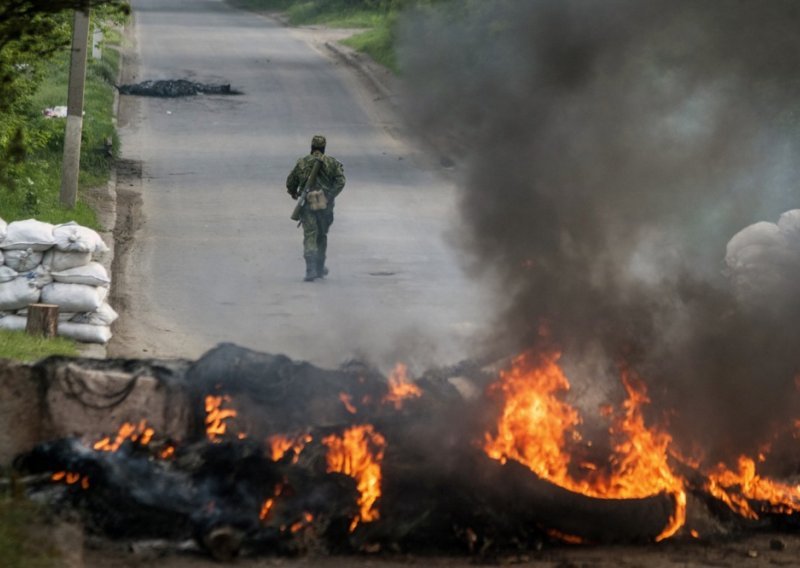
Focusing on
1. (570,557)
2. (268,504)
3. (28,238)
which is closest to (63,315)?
(28,238)

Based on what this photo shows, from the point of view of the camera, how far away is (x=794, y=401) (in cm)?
859

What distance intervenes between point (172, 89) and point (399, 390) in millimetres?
20428

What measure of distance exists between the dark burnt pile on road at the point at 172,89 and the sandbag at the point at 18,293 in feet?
55.7

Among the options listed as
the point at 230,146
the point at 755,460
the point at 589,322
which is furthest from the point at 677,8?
the point at 230,146

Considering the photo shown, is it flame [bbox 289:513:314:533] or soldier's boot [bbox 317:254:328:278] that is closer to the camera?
flame [bbox 289:513:314:533]

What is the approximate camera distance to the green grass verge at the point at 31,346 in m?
9.71

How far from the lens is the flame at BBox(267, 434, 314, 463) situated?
743 cm

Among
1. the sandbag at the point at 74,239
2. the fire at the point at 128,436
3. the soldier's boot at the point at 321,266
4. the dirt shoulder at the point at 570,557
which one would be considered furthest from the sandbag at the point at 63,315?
the dirt shoulder at the point at 570,557

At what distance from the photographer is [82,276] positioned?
36.1 ft

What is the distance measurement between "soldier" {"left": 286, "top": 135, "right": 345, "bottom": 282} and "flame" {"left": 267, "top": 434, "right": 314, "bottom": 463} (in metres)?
6.66

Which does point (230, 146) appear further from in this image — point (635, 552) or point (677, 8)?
point (635, 552)

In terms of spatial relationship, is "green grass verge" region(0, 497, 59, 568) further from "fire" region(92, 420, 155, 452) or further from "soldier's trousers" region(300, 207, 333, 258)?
"soldier's trousers" region(300, 207, 333, 258)

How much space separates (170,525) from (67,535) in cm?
53

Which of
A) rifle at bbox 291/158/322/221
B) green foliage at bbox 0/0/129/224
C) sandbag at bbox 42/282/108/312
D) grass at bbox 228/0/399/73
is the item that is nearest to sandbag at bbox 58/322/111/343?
sandbag at bbox 42/282/108/312
